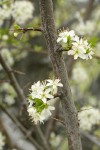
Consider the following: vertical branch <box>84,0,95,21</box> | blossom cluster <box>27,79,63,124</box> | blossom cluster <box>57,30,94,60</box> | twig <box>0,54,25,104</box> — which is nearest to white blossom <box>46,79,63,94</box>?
blossom cluster <box>27,79,63,124</box>

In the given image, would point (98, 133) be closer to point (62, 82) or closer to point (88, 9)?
point (62, 82)

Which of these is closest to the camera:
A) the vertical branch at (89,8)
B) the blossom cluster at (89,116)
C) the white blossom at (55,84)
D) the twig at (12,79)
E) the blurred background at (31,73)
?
the white blossom at (55,84)

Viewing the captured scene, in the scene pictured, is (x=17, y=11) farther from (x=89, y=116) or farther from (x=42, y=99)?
(x=42, y=99)

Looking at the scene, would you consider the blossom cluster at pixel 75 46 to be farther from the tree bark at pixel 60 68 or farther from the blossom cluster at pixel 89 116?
the blossom cluster at pixel 89 116

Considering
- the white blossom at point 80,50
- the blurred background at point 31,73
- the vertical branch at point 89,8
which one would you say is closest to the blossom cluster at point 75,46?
the white blossom at point 80,50

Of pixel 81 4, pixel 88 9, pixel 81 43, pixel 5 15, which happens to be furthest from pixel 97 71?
pixel 81 43

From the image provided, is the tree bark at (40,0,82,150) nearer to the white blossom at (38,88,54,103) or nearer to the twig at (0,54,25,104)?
the white blossom at (38,88,54,103)
